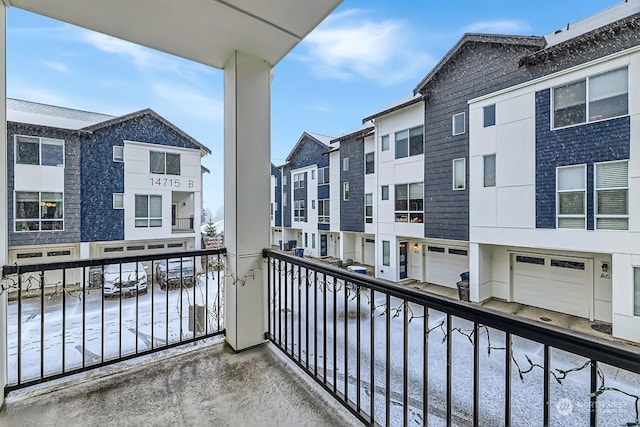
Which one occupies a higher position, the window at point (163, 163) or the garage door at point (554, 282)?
the window at point (163, 163)

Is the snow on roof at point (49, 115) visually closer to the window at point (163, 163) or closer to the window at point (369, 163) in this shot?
the window at point (163, 163)

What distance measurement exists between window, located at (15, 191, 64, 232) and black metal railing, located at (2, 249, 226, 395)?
0.24 m

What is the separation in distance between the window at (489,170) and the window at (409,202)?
185cm

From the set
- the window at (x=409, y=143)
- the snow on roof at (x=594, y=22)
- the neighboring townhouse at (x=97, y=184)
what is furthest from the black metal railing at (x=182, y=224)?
the window at (x=409, y=143)

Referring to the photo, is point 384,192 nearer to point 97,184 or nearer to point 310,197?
point 310,197

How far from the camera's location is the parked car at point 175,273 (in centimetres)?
217

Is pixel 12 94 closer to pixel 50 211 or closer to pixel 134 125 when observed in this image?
pixel 134 125

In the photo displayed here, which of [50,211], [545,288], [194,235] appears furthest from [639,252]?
[50,211]

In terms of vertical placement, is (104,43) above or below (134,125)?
above

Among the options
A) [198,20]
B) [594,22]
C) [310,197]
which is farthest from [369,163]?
[198,20]

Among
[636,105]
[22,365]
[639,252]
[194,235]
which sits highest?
[636,105]

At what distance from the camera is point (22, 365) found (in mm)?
1724

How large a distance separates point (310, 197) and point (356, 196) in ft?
10.6

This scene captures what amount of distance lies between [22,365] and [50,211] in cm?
101
